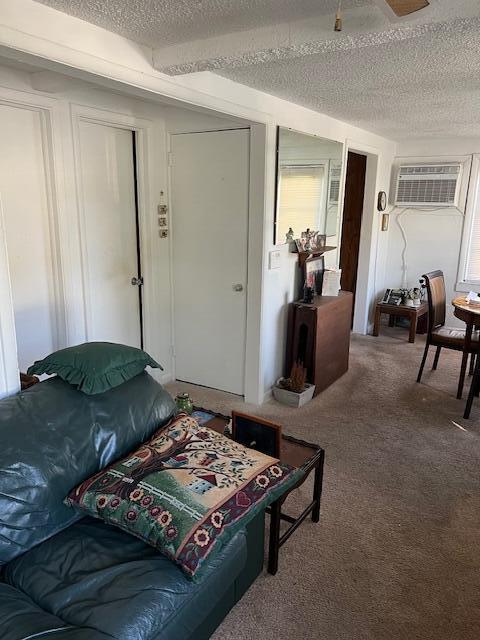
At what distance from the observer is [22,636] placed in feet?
3.88

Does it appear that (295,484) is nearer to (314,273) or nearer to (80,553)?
(80,553)

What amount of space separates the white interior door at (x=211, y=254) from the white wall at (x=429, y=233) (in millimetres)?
2922

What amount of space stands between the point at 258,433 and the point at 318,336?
1751mm

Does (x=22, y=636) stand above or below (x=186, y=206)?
below

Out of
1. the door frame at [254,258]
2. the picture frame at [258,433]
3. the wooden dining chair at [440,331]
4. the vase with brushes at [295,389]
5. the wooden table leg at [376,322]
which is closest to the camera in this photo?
the picture frame at [258,433]

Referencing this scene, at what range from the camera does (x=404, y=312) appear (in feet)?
17.4

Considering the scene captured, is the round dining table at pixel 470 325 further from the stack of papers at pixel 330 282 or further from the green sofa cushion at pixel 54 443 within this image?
the green sofa cushion at pixel 54 443

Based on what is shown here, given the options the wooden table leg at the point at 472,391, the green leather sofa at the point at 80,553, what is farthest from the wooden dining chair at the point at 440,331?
the green leather sofa at the point at 80,553

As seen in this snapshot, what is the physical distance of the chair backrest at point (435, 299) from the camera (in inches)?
157

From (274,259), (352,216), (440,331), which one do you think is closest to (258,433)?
(274,259)

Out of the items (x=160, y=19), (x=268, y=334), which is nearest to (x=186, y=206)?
(x=268, y=334)

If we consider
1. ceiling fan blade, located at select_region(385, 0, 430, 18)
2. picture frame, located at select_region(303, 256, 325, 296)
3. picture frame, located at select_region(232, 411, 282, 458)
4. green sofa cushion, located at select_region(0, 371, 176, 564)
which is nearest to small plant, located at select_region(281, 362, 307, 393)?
picture frame, located at select_region(303, 256, 325, 296)

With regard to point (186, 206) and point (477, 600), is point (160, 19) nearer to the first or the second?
point (186, 206)

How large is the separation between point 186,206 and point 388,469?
2336 mm
